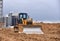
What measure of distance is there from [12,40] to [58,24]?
38.4 ft

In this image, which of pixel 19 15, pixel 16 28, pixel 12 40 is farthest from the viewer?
pixel 19 15

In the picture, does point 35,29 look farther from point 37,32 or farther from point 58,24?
point 58,24

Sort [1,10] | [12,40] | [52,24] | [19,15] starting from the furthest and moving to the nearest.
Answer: [52,24] → [1,10] → [19,15] → [12,40]

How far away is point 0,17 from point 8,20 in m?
1.67

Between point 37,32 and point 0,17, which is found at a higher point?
point 0,17

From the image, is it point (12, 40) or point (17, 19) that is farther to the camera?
point (17, 19)

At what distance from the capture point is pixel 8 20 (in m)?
15.2

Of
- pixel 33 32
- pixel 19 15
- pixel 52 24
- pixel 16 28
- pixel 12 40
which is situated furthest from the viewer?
pixel 52 24

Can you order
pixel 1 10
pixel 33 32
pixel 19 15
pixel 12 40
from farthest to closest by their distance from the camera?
pixel 1 10 < pixel 19 15 < pixel 33 32 < pixel 12 40

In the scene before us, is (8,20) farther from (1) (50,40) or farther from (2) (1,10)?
(1) (50,40)

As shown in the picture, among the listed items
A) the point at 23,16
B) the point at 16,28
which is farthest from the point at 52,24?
the point at 16,28

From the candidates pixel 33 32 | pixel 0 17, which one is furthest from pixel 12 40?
pixel 0 17

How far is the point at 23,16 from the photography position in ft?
48.8

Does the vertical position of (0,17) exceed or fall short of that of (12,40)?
it exceeds it
